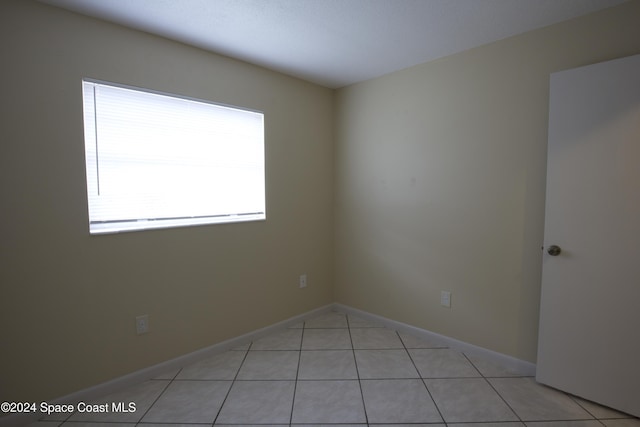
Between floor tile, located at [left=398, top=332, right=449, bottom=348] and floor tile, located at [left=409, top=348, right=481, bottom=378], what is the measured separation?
0.23ft

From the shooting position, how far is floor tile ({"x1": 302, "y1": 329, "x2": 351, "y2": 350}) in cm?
271

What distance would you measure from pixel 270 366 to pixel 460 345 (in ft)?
5.04

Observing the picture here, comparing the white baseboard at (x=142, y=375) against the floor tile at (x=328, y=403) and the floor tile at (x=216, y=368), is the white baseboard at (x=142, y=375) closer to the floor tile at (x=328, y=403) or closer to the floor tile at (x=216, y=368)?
the floor tile at (x=216, y=368)

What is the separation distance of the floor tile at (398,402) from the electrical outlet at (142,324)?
5.07 ft

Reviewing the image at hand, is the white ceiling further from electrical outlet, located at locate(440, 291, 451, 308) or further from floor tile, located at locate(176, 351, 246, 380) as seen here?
floor tile, located at locate(176, 351, 246, 380)

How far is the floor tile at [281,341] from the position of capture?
107 inches

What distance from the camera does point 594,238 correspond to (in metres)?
1.92

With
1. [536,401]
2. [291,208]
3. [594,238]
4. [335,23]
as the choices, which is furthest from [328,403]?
[335,23]

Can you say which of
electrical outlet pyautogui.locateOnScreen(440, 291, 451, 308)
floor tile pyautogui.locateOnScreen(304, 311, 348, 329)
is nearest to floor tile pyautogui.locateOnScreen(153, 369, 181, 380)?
floor tile pyautogui.locateOnScreen(304, 311, 348, 329)

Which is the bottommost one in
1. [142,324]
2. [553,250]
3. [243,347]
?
[243,347]

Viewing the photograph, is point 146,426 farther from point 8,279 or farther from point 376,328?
point 376,328

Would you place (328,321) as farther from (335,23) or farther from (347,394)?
(335,23)

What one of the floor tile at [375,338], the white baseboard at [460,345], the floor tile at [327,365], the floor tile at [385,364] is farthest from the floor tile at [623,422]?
the floor tile at [327,365]

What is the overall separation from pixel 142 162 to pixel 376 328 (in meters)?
2.45
